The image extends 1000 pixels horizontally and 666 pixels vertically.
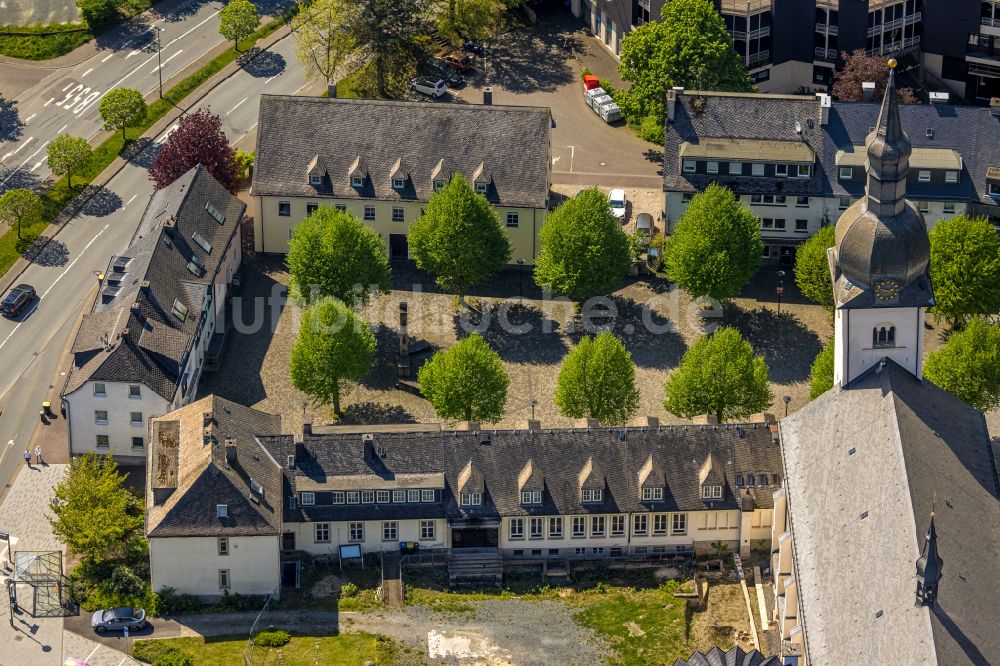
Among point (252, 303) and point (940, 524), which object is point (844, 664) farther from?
point (252, 303)

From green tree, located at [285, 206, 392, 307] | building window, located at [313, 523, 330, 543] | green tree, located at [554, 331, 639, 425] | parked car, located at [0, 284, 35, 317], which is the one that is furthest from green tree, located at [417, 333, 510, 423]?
parked car, located at [0, 284, 35, 317]

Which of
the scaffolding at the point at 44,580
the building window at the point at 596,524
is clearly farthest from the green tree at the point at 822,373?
the scaffolding at the point at 44,580

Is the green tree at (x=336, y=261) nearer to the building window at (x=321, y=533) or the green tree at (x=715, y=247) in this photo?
the green tree at (x=715, y=247)

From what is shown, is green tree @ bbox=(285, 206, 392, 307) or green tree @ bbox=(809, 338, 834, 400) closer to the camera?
green tree @ bbox=(809, 338, 834, 400)

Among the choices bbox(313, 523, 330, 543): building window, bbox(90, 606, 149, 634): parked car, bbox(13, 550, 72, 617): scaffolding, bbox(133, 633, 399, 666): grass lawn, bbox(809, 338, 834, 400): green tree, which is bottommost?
bbox(133, 633, 399, 666): grass lawn

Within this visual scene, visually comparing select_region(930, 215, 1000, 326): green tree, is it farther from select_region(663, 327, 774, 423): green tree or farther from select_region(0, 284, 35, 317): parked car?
select_region(0, 284, 35, 317): parked car

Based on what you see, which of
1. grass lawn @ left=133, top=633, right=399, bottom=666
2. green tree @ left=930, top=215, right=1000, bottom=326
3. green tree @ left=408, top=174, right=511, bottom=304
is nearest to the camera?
grass lawn @ left=133, top=633, right=399, bottom=666

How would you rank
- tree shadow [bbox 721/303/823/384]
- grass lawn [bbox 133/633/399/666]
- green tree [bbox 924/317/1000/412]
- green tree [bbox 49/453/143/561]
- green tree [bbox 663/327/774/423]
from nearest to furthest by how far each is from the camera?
grass lawn [bbox 133/633/399/666], green tree [bbox 49/453/143/561], green tree [bbox 663/327/774/423], green tree [bbox 924/317/1000/412], tree shadow [bbox 721/303/823/384]
